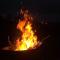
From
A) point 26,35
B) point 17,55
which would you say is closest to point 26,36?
point 26,35

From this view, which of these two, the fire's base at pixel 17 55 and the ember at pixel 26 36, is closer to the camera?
the fire's base at pixel 17 55

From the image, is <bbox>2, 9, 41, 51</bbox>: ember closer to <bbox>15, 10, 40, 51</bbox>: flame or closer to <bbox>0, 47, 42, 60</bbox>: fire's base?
<bbox>15, 10, 40, 51</bbox>: flame

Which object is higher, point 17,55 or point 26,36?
point 26,36

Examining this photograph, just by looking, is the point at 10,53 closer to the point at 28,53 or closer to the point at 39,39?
the point at 28,53

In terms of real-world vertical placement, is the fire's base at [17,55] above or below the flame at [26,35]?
below

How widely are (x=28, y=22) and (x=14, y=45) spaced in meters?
1.01

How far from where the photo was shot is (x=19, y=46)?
937 cm

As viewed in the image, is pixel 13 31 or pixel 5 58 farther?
pixel 13 31

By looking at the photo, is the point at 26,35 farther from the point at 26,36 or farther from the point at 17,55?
the point at 17,55

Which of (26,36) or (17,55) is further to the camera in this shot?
(26,36)

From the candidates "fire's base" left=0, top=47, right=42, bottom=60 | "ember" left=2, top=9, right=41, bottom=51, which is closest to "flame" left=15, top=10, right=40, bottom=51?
"ember" left=2, top=9, right=41, bottom=51

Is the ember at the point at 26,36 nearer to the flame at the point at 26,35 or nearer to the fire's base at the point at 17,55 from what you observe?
the flame at the point at 26,35

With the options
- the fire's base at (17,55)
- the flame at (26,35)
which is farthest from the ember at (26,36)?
the fire's base at (17,55)

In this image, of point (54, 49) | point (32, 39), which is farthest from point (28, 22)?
point (54, 49)
